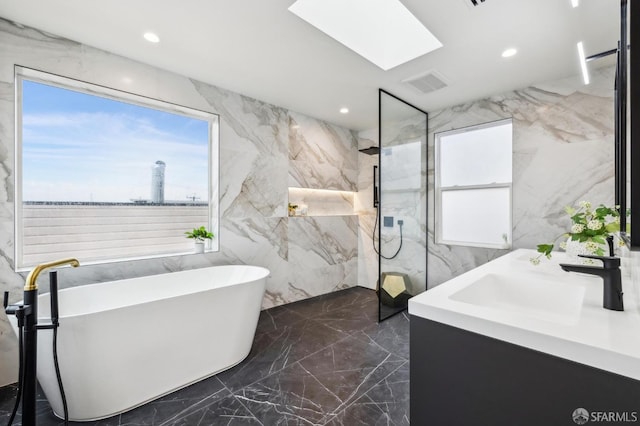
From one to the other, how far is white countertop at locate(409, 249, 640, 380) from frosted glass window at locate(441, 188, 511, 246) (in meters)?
1.88

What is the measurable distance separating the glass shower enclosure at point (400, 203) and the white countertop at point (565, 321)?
5.67 ft

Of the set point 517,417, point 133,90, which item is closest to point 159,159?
point 133,90

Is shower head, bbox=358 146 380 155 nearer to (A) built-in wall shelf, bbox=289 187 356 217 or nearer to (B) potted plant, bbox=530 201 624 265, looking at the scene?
(A) built-in wall shelf, bbox=289 187 356 217

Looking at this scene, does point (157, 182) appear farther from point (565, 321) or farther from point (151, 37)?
point (565, 321)

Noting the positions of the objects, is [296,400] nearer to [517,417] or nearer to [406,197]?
[517,417]

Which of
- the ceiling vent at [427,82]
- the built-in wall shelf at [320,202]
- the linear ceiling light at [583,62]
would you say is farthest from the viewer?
the built-in wall shelf at [320,202]

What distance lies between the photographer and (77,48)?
2188 mm

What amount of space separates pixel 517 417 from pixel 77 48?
11.1ft

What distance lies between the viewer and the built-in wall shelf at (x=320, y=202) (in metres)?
3.87

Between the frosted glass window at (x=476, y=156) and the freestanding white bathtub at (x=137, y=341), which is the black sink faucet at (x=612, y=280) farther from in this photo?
the frosted glass window at (x=476, y=156)

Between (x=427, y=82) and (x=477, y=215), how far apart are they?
1628mm

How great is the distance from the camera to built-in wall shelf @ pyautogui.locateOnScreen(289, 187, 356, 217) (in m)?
3.87

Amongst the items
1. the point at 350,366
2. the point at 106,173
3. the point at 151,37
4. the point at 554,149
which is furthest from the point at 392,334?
the point at 151,37

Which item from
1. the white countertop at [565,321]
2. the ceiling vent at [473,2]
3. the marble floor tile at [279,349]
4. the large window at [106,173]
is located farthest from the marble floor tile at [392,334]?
the ceiling vent at [473,2]
